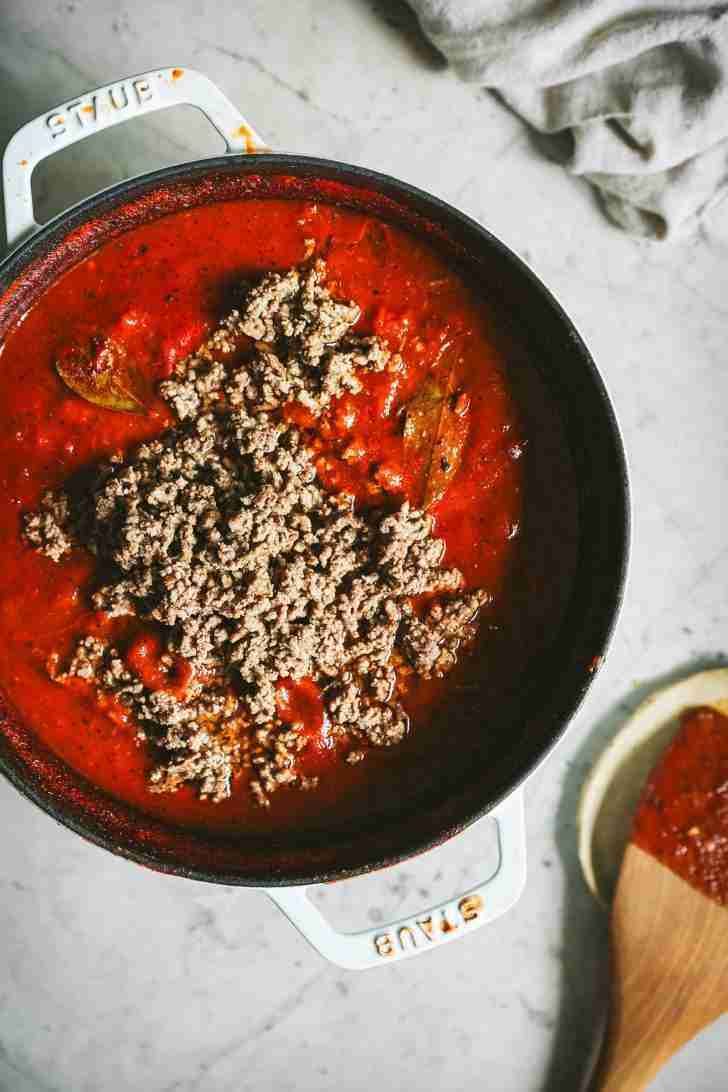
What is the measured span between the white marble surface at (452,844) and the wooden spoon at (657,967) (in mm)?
102

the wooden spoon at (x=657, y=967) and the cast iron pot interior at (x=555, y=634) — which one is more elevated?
the cast iron pot interior at (x=555, y=634)

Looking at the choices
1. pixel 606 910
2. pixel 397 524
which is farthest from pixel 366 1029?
pixel 397 524

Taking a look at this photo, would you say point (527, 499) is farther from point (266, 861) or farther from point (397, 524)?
point (266, 861)

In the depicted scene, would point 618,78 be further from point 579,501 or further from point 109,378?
point 109,378

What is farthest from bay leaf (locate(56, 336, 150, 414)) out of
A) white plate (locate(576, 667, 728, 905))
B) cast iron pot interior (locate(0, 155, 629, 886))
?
white plate (locate(576, 667, 728, 905))

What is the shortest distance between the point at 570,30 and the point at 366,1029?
8.67 feet

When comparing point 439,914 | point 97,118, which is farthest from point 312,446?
point 439,914

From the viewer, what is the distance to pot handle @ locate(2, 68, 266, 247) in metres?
1.76

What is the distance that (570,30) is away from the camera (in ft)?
6.44

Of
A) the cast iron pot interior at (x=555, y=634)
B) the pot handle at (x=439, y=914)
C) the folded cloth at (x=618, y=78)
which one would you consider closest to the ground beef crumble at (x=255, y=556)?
the cast iron pot interior at (x=555, y=634)

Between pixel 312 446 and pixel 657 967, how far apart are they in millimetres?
1678

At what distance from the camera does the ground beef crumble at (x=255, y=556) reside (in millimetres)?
1784

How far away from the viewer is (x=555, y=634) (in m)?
1.99

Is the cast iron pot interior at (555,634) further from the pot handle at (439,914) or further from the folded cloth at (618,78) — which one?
the folded cloth at (618,78)
